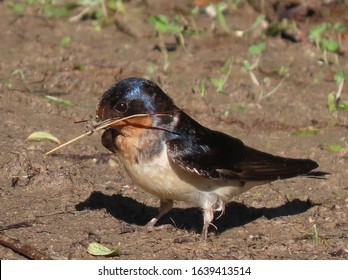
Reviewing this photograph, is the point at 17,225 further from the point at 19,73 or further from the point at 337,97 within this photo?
the point at 337,97

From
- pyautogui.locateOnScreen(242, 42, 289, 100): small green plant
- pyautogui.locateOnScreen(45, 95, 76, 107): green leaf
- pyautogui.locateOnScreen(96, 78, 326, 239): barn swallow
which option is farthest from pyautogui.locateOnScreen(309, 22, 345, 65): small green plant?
pyautogui.locateOnScreen(96, 78, 326, 239): barn swallow

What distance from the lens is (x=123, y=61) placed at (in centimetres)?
877

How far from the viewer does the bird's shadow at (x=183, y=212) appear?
6.20 metres

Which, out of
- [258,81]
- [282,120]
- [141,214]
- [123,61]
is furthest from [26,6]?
[141,214]

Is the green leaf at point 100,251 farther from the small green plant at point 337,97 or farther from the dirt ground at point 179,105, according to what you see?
the small green plant at point 337,97

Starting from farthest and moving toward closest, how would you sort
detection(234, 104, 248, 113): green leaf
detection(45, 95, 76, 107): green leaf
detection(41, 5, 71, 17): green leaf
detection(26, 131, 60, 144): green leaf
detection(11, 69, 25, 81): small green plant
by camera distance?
detection(41, 5, 71, 17): green leaf < detection(11, 69, 25, 81): small green plant < detection(234, 104, 248, 113): green leaf < detection(45, 95, 76, 107): green leaf < detection(26, 131, 60, 144): green leaf

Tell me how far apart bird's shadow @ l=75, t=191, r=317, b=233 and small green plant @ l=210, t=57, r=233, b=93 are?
1.99 m

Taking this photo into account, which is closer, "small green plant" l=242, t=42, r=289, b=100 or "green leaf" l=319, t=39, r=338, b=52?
"small green plant" l=242, t=42, r=289, b=100

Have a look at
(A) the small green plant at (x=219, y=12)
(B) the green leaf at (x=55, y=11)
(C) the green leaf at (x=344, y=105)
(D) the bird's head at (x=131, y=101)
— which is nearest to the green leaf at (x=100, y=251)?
(D) the bird's head at (x=131, y=101)

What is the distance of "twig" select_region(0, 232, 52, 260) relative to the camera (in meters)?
5.27

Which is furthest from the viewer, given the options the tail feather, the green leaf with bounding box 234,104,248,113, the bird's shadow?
the green leaf with bounding box 234,104,248,113

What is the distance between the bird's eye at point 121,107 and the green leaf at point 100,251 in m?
0.74

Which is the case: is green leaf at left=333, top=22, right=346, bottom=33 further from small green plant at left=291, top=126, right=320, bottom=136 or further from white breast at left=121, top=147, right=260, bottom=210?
white breast at left=121, top=147, right=260, bottom=210

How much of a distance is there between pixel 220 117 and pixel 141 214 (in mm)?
1692
